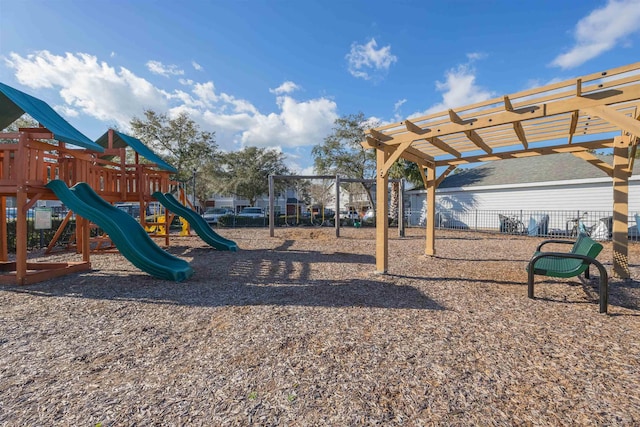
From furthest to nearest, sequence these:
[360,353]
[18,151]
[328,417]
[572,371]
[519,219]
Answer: [519,219], [18,151], [360,353], [572,371], [328,417]

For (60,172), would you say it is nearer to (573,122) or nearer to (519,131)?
(519,131)

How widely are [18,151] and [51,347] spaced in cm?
410

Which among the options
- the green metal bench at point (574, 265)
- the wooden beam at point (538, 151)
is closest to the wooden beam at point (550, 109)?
the green metal bench at point (574, 265)

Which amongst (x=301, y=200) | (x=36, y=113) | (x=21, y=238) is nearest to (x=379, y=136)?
(x=36, y=113)

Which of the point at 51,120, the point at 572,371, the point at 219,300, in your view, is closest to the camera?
the point at 572,371

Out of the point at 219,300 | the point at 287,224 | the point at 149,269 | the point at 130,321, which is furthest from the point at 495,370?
the point at 287,224

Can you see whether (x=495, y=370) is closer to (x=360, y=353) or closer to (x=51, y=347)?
(x=360, y=353)

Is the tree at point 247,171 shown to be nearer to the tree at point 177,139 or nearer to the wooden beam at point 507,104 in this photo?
the tree at point 177,139

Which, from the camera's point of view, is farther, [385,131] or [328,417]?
[385,131]

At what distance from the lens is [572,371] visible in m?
2.33

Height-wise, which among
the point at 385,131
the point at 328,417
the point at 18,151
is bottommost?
the point at 328,417

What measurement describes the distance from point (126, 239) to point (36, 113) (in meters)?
2.62

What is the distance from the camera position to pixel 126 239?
17.2 ft

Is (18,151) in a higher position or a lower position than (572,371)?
higher
